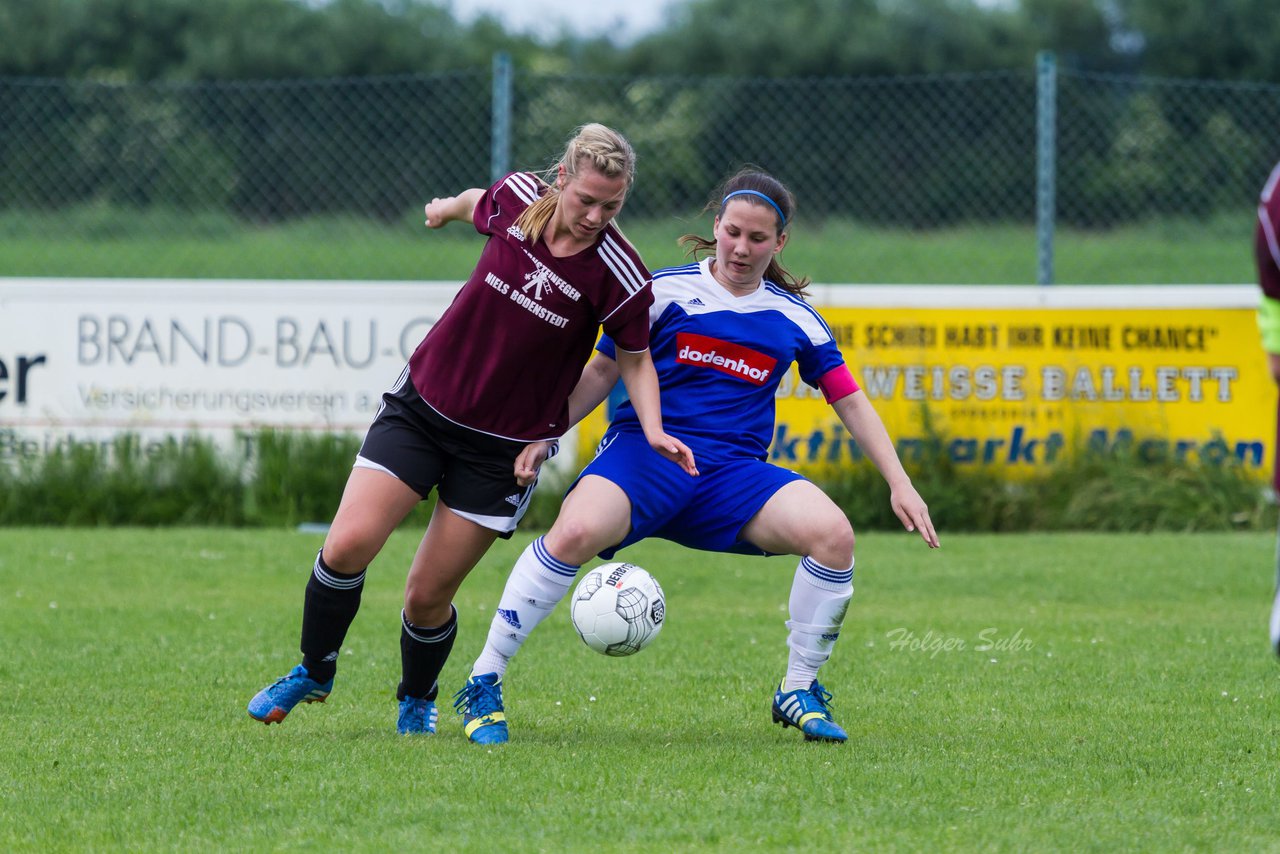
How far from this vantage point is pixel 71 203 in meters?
11.8

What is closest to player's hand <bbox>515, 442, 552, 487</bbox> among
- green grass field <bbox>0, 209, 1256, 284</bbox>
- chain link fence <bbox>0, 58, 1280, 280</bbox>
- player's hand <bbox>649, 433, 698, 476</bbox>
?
player's hand <bbox>649, 433, 698, 476</bbox>

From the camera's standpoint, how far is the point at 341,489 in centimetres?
991

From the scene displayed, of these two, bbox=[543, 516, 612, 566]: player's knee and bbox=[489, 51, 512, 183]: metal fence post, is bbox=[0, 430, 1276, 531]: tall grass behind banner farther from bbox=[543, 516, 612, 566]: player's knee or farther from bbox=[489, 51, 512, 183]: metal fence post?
bbox=[543, 516, 612, 566]: player's knee

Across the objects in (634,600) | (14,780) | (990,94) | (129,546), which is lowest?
(129,546)

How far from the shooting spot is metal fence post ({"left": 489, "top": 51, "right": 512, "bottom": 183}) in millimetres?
10148

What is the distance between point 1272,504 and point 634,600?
619 centimetres

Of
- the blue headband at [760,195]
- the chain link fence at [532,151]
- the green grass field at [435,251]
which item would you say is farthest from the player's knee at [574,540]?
the green grass field at [435,251]

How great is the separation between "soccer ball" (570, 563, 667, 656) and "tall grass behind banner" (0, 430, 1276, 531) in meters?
5.00

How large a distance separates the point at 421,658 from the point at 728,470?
3.56 ft

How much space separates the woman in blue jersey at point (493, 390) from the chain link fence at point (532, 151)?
5.81 meters

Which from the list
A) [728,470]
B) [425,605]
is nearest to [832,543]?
[728,470]

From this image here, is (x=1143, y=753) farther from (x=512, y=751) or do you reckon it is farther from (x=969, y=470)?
(x=969, y=470)

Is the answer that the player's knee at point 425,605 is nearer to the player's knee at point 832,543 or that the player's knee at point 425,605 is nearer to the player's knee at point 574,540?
the player's knee at point 574,540

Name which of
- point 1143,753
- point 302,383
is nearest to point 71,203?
point 302,383
